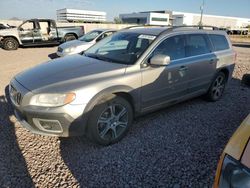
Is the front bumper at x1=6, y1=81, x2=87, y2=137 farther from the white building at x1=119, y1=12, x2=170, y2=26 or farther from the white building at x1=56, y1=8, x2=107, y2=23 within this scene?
the white building at x1=56, y1=8, x2=107, y2=23

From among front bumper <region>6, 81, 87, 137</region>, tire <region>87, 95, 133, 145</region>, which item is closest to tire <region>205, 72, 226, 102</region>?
tire <region>87, 95, 133, 145</region>

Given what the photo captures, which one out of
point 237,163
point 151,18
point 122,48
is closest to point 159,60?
point 122,48

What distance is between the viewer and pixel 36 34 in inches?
576

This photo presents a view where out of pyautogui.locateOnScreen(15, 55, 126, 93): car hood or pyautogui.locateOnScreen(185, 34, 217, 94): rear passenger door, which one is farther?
pyautogui.locateOnScreen(185, 34, 217, 94): rear passenger door

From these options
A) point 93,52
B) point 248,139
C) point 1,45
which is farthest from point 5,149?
point 1,45

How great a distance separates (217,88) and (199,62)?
47.3 inches

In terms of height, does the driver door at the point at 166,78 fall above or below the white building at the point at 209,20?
below

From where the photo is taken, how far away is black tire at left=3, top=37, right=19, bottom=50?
14.0 meters

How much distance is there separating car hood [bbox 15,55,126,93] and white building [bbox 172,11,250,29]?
82602mm

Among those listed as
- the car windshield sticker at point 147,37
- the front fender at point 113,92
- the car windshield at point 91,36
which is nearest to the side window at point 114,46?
the car windshield sticker at point 147,37

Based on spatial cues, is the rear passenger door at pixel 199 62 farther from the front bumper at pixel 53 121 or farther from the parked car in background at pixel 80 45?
the parked car in background at pixel 80 45

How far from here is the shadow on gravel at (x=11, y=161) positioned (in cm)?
262

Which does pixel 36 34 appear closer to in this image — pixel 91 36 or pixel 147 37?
pixel 91 36

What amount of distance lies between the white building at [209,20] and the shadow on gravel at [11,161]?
3274 inches
